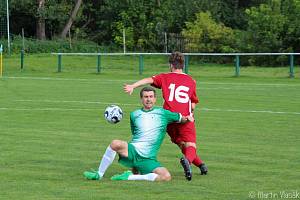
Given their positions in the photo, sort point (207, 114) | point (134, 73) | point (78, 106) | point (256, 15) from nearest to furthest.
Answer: point (207, 114)
point (78, 106)
point (134, 73)
point (256, 15)

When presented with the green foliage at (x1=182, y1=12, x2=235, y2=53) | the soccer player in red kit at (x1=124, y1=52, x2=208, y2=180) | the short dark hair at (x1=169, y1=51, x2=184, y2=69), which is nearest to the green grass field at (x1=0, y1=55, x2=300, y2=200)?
the soccer player in red kit at (x1=124, y1=52, x2=208, y2=180)

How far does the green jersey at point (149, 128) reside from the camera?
36.0ft

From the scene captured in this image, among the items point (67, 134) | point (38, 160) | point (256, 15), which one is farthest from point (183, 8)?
point (38, 160)

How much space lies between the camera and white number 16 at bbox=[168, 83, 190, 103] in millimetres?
11484

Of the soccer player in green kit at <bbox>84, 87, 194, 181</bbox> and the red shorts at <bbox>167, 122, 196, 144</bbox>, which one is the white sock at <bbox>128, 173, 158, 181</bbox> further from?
the red shorts at <bbox>167, 122, 196, 144</bbox>

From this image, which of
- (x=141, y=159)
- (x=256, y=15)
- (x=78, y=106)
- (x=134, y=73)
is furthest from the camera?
(x=256, y=15)

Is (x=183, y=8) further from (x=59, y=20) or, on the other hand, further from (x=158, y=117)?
(x=158, y=117)

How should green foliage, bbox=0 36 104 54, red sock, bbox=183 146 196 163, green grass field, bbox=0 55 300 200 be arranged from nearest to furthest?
1. green grass field, bbox=0 55 300 200
2. red sock, bbox=183 146 196 163
3. green foliage, bbox=0 36 104 54

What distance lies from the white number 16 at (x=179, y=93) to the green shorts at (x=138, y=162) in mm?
973

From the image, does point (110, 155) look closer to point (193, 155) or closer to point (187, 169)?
point (187, 169)

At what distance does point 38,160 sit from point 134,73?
2900 centimetres

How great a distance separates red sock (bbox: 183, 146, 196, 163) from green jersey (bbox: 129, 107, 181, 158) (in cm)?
39

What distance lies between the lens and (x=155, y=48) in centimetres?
5684

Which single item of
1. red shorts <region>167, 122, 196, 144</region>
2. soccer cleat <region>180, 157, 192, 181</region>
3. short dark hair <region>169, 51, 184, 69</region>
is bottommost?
soccer cleat <region>180, 157, 192, 181</region>
